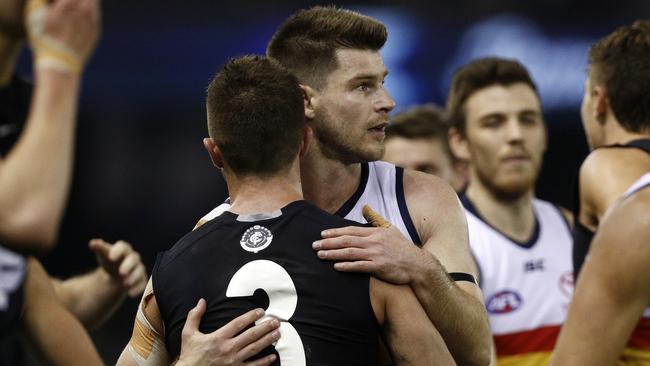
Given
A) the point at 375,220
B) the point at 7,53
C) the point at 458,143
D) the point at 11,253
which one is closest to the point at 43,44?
the point at 7,53

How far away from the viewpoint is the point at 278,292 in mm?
2947

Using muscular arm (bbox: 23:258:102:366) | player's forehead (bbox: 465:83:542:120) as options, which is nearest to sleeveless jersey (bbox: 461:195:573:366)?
player's forehead (bbox: 465:83:542:120)

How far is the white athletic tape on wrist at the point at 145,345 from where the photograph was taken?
3.20 metres

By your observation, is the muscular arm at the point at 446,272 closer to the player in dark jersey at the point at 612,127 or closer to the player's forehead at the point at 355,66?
the player's forehead at the point at 355,66

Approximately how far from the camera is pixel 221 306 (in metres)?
2.99

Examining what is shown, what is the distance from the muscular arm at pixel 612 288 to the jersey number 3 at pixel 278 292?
1.26 m

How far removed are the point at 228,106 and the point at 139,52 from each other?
23.9 feet

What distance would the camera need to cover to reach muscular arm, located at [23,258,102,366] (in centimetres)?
276

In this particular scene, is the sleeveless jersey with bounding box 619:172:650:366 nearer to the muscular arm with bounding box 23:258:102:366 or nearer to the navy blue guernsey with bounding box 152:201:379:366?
the navy blue guernsey with bounding box 152:201:379:366

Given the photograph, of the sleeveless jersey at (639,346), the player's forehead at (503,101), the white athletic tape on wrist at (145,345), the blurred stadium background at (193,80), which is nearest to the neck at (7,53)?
the white athletic tape on wrist at (145,345)

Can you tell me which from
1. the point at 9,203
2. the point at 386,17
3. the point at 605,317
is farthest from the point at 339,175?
the point at 386,17

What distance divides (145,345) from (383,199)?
107 cm

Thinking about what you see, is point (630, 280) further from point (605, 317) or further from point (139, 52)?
point (139, 52)

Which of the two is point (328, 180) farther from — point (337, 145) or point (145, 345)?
point (145, 345)
